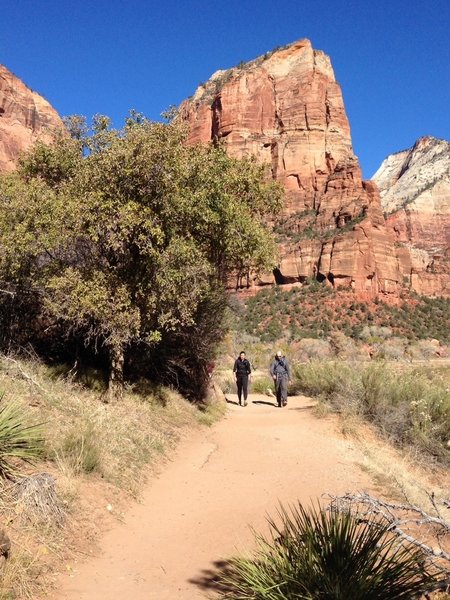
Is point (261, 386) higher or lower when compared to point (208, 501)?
higher

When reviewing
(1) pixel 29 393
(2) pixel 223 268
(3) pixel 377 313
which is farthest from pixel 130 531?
(3) pixel 377 313

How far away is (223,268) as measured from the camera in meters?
13.1

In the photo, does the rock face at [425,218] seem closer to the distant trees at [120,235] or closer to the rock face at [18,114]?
the rock face at [18,114]

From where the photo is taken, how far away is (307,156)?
82375 mm

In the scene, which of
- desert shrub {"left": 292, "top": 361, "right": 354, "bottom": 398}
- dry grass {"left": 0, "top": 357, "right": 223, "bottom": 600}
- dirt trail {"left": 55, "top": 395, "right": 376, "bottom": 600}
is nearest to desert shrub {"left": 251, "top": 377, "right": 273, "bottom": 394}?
desert shrub {"left": 292, "top": 361, "right": 354, "bottom": 398}

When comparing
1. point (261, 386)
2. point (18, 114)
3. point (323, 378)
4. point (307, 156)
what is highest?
point (307, 156)

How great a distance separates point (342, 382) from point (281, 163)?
73691 mm

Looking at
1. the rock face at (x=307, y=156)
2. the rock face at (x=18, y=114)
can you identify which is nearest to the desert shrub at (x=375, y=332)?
the rock face at (x=307, y=156)

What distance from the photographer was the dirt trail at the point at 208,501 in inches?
176

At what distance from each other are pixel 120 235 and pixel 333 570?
737 centimetres

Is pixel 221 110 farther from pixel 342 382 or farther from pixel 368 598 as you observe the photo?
pixel 368 598

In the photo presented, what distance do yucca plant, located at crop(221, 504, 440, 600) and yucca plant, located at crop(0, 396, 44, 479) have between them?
9.23ft

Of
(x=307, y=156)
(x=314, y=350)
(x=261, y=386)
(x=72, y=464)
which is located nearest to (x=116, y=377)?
(x=72, y=464)

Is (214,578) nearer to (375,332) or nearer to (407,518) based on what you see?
(407,518)
